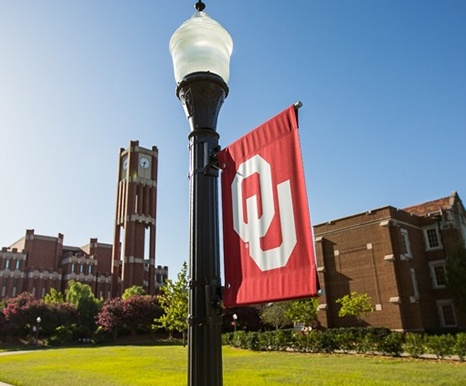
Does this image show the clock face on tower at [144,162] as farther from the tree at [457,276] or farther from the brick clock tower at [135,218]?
the tree at [457,276]

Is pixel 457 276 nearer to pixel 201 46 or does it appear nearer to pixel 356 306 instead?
pixel 356 306

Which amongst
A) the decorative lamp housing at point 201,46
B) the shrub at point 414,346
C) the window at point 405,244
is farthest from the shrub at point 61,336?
the decorative lamp housing at point 201,46

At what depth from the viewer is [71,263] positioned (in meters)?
68.1

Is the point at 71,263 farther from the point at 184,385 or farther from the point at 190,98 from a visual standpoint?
the point at 190,98

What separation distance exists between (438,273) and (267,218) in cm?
3350

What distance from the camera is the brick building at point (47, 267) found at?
203ft

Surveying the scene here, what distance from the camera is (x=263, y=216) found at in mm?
2795

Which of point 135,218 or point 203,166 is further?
point 135,218

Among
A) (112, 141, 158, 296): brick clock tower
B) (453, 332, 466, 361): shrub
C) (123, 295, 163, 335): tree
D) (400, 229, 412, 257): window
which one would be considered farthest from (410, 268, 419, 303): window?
(112, 141, 158, 296): brick clock tower

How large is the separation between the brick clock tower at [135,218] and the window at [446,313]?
149 feet

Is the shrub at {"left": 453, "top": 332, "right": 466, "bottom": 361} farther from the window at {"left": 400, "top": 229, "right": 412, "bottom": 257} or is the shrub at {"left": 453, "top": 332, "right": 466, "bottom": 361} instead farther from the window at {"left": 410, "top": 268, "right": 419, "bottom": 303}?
the window at {"left": 400, "top": 229, "right": 412, "bottom": 257}

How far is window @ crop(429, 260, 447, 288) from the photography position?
31.0 metres

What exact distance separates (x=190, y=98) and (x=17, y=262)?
70.0 m

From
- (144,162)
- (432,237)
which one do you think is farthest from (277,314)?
(144,162)
